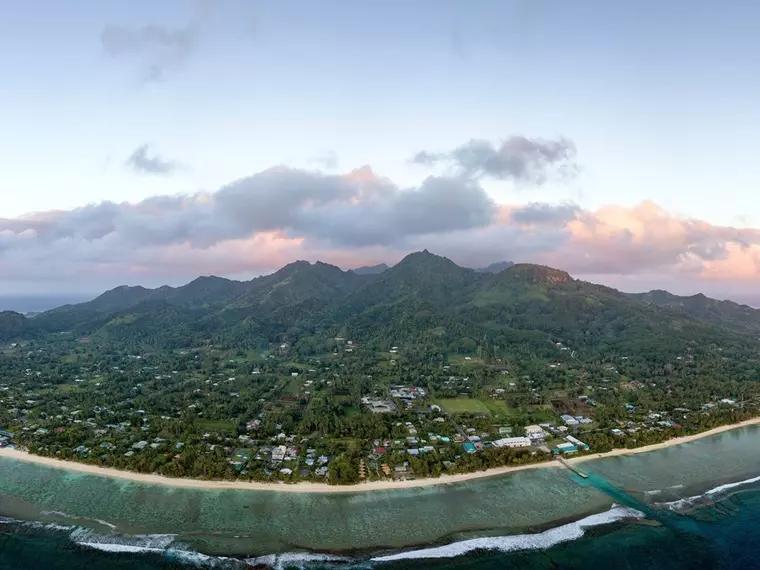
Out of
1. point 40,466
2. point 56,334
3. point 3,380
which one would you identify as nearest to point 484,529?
point 40,466

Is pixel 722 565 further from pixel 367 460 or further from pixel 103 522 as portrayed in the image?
pixel 103 522

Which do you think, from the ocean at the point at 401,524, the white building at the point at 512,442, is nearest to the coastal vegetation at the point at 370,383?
the white building at the point at 512,442

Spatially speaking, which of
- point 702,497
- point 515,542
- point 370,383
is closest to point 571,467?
point 702,497

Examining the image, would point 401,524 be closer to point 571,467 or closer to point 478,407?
point 571,467

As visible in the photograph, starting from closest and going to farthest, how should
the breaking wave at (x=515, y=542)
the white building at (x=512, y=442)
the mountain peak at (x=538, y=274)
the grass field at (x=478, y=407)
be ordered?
1. the breaking wave at (x=515, y=542)
2. the white building at (x=512, y=442)
3. the grass field at (x=478, y=407)
4. the mountain peak at (x=538, y=274)

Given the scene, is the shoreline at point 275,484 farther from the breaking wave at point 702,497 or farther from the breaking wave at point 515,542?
the breaking wave at point 515,542

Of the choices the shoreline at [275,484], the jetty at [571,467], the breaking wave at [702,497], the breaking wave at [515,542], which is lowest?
the breaking wave at [702,497]
